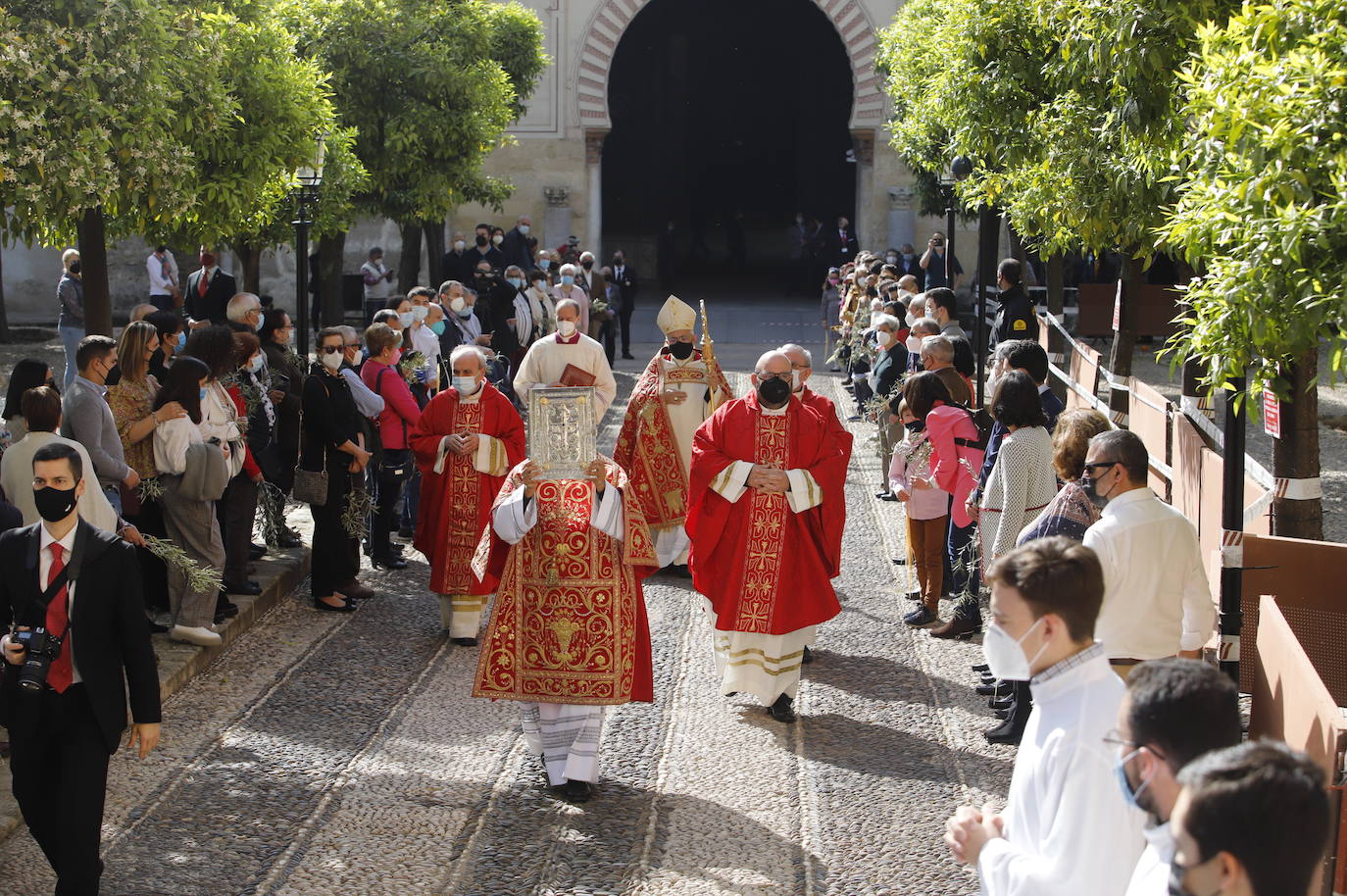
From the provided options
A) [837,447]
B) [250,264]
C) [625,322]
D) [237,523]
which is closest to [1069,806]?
[837,447]

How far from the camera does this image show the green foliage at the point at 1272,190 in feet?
15.2

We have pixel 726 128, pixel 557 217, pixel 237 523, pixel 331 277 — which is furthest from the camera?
pixel 726 128

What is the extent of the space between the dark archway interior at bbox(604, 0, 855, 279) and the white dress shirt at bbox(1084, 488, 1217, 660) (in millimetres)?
27604

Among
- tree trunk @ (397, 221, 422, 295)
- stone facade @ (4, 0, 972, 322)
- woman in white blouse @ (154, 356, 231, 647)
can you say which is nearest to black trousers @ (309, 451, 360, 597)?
woman in white blouse @ (154, 356, 231, 647)

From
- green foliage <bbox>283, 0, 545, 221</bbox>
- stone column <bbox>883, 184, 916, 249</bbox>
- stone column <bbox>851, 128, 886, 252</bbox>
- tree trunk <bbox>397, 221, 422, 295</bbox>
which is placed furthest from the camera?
stone column <bbox>883, 184, 916, 249</bbox>

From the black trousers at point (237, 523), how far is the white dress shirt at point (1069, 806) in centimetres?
619

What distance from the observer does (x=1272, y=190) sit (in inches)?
189

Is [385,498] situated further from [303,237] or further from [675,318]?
[303,237]

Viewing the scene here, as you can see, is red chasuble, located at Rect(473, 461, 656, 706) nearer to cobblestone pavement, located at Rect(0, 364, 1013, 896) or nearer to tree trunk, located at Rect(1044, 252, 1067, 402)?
cobblestone pavement, located at Rect(0, 364, 1013, 896)

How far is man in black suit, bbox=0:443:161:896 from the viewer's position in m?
4.83

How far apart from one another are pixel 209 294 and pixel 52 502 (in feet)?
31.1

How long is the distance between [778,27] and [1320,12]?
32.4 metres

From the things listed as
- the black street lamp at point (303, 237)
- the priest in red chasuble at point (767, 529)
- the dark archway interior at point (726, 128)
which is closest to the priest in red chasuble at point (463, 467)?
the priest in red chasuble at point (767, 529)

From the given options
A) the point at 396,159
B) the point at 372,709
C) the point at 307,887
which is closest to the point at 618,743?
the point at 372,709
